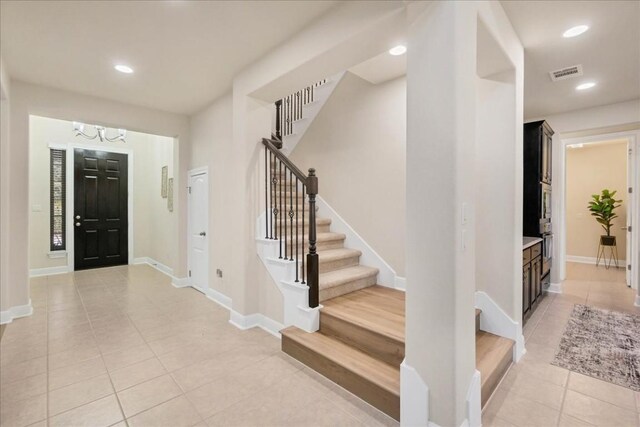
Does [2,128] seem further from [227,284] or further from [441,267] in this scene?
[441,267]

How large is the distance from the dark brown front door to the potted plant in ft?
33.2

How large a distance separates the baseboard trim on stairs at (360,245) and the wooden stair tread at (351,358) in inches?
46.8

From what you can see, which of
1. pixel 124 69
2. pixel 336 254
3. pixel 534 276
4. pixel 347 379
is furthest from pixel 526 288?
pixel 124 69

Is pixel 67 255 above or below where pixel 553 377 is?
above

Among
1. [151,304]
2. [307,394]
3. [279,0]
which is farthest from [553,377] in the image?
[151,304]

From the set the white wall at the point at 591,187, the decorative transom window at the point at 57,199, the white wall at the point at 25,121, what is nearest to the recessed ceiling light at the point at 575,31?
the white wall at the point at 25,121

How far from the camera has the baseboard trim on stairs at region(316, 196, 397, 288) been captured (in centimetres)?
349

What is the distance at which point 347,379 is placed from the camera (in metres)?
2.13

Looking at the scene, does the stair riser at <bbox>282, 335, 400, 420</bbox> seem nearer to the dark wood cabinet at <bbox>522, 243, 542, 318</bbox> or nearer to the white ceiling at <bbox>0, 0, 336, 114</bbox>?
the dark wood cabinet at <bbox>522, 243, 542, 318</bbox>

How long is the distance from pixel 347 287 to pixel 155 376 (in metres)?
1.86

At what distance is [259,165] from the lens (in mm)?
3328

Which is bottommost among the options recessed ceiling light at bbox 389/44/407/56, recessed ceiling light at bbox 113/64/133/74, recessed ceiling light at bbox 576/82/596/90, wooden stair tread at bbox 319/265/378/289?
wooden stair tread at bbox 319/265/378/289

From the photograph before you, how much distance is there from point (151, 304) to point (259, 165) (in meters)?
2.49

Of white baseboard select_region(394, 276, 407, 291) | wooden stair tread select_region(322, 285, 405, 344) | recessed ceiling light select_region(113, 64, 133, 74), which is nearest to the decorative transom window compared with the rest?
recessed ceiling light select_region(113, 64, 133, 74)
